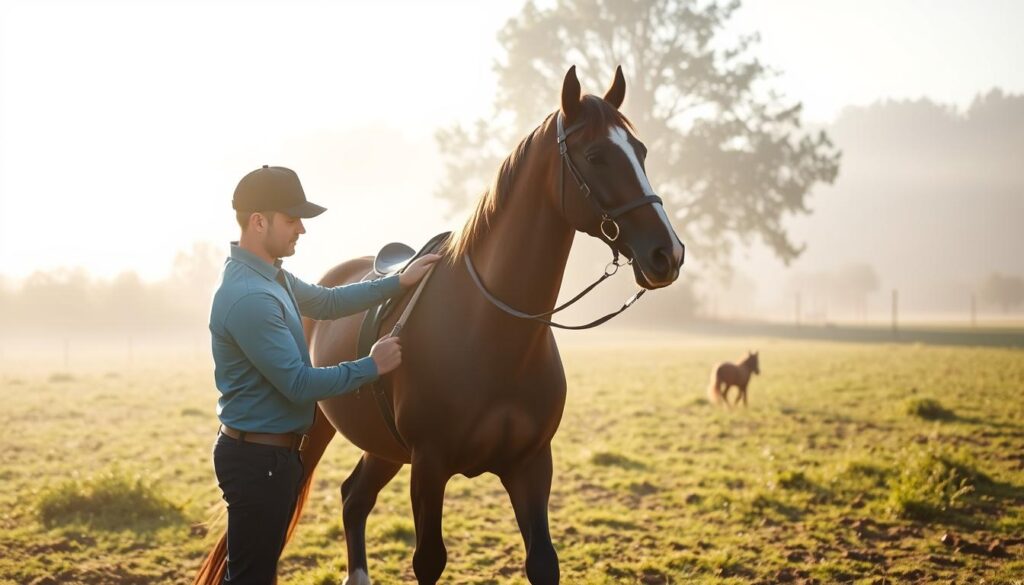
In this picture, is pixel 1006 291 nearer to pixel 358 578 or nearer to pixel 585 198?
pixel 358 578

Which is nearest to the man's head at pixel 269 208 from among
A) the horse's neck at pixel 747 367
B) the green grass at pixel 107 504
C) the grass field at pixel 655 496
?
the grass field at pixel 655 496

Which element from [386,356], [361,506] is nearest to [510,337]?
[386,356]

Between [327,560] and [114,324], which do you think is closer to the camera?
[327,560]

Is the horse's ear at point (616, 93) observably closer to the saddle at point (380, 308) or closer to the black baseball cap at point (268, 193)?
the saddle at point (380, 308)

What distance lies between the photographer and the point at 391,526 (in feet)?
21.7

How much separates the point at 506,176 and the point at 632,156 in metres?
0.66

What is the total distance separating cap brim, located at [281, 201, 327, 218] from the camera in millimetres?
3019

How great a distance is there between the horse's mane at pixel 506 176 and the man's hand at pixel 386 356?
73 cm

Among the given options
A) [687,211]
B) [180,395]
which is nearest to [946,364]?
[180,395]

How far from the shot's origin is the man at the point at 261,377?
2844 mm

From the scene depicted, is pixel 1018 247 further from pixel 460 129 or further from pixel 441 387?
pixel 441 387

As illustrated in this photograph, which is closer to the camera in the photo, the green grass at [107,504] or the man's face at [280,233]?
the man's face at [280,233]

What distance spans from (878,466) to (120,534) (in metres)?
7.55

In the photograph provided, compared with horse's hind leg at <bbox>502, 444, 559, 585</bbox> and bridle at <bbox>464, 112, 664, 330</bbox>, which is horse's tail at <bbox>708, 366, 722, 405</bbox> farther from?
bridle at <bbox>464, 112, 664, 330</bbox>
